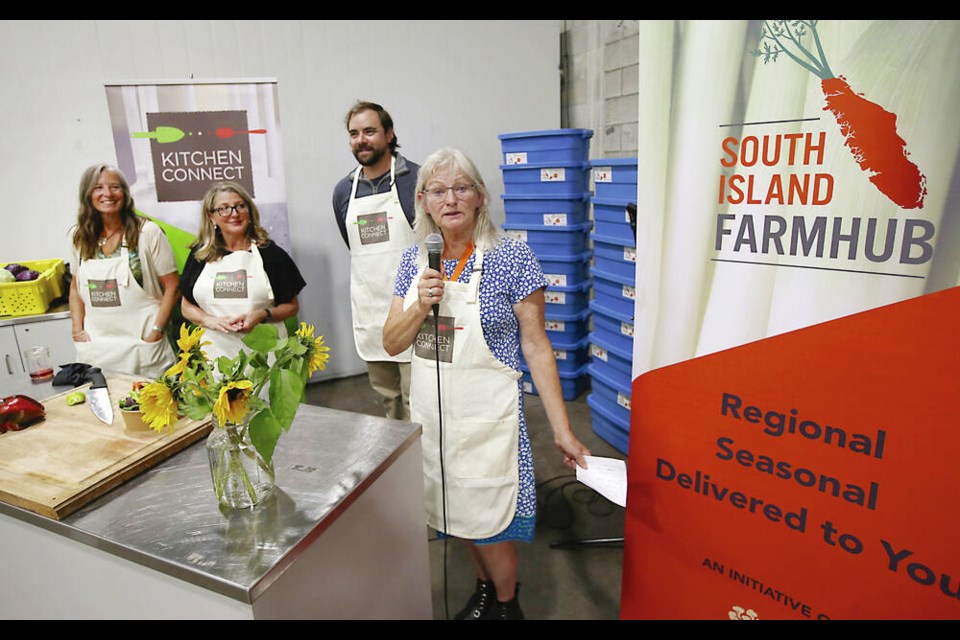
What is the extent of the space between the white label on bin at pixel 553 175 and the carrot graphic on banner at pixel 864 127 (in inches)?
87.7

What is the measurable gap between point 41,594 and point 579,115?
415 cm

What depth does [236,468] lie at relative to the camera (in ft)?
3.66

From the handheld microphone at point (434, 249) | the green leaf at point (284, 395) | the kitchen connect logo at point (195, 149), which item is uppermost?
the kitchen connect logo at point (195, 149)

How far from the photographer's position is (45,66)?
331 centimetres

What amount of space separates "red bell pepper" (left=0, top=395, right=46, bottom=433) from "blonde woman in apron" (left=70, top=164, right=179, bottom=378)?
1195 mm

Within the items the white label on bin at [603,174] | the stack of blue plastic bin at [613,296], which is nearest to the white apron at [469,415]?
the stack of blue plastic bin at [613,296]

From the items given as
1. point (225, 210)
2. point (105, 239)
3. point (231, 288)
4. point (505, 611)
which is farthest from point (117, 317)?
point (505, 611)

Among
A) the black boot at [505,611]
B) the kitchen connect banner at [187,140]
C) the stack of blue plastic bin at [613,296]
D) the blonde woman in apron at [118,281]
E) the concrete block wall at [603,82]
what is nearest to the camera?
the black boot at [505,611]

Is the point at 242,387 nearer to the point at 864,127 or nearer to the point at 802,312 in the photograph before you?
the point at 802,312

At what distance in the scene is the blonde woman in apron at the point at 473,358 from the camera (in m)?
1.54

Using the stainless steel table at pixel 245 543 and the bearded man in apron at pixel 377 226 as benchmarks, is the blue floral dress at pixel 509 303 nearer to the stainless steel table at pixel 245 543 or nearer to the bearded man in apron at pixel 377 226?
the stainless steel table at pixel 245 543

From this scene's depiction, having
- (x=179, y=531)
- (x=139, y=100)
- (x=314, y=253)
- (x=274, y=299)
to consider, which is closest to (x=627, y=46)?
(x=314, y=253)

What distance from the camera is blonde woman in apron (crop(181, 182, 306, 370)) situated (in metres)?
2.43

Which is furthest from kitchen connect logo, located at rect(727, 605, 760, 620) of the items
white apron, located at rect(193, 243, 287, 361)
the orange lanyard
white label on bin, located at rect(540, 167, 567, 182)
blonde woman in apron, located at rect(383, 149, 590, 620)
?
white label on bin, located at rect(540, 167, 567, 182)
